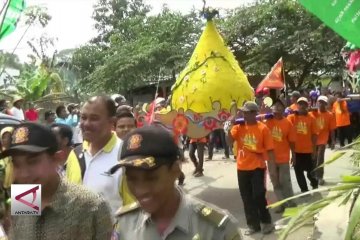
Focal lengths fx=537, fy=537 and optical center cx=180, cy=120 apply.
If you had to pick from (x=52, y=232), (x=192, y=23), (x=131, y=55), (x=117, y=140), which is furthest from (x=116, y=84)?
(x=52, y=232)

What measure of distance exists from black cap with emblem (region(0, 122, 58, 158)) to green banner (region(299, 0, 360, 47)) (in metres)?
1.22

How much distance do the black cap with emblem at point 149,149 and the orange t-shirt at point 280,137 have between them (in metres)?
5.82

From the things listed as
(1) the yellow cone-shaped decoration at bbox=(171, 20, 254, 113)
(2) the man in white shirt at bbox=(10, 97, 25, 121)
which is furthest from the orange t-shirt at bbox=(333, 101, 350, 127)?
(2) the man in white shirt at bbox=(10, 97, 25, 121)

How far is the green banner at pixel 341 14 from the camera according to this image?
1744mm

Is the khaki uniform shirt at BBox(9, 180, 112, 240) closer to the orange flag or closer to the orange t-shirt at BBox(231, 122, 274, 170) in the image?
the orange t-shirt at BBox(231, 122, 274, 170)

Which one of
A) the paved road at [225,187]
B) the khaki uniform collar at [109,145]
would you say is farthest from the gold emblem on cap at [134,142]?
the paved road at [225,187]

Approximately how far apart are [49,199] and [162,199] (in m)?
0.58

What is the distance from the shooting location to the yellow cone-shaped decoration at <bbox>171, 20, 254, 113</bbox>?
803 cm

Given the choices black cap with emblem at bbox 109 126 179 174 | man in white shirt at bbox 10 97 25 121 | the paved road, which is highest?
man in white shirt at bbox 10 97 25 121

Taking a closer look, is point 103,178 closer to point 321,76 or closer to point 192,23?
point 321,76

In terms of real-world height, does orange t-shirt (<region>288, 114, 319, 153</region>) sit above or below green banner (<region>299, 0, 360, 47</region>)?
below

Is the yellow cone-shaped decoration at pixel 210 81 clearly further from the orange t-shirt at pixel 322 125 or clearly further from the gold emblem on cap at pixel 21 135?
the gold emblem on cap at pixel 21 135

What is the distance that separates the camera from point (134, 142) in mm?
2035

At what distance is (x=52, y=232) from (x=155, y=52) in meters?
22.4
